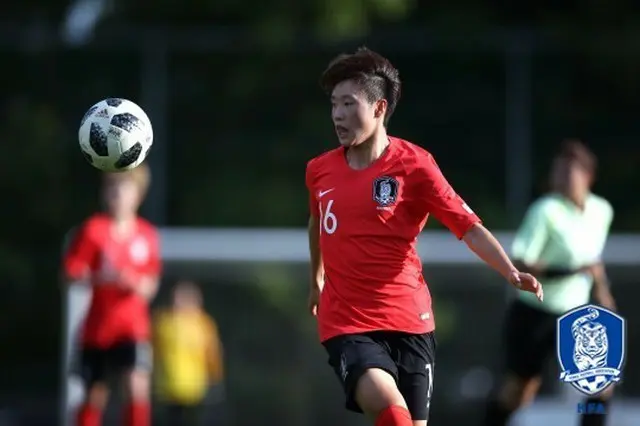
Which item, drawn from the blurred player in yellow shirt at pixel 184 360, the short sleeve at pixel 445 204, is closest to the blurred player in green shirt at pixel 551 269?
the short sleeve at pixel 445 204

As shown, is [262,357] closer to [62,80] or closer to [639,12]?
[62,80]

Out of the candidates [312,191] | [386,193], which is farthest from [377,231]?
[312,191]

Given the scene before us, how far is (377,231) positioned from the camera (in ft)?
22.2

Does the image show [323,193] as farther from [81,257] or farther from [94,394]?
[94,394]

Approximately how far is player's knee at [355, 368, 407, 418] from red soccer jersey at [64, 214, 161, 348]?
4386mm

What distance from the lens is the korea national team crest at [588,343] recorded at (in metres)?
6.48

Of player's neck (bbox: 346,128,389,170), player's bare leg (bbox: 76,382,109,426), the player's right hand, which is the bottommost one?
player's bare leg (bbox: 76,382,109,426)

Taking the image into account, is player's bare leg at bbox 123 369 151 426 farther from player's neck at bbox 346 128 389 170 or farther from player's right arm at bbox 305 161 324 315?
player's neck at bbox 346 128 389 170

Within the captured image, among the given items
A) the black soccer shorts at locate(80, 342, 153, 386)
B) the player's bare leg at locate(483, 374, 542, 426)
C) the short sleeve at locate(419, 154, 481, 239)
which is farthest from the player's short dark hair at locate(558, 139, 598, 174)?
the black soccer shorts at locate(80, 342, 153, 386)

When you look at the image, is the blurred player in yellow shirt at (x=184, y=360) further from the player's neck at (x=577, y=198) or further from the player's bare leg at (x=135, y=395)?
the player's neck at (x=577, y=198)

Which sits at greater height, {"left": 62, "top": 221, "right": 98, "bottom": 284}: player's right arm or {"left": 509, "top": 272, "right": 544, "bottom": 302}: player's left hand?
{"left": 62, "top": 221, "right": 98, "bottom": 284}: player's right arm

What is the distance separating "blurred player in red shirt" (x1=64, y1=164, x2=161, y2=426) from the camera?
10.7 m

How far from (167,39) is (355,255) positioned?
36.1ft

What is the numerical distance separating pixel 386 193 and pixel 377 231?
0.54ft
